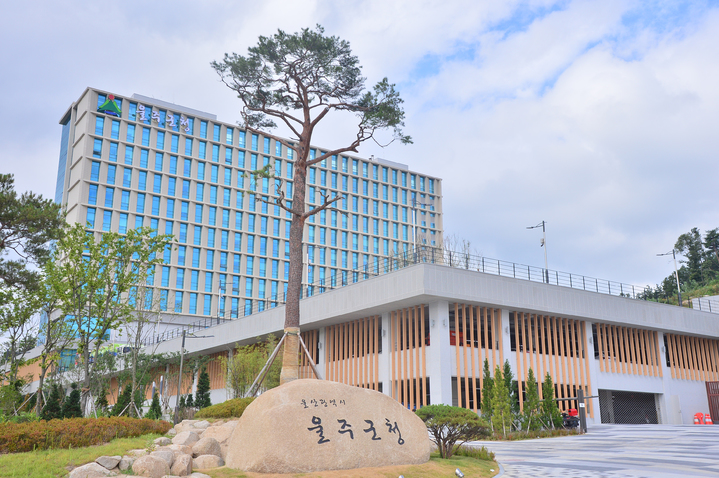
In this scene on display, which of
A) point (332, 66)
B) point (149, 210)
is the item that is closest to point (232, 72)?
point (332, 66)

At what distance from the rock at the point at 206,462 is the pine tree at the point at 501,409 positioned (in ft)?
47.6

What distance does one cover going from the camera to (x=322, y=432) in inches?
429

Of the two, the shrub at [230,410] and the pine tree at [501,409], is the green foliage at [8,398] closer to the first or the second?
the shrub at [230,410]

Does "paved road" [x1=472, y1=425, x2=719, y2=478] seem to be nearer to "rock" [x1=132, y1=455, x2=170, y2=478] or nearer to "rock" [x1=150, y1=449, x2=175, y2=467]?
"rock" [x1=150, y1=449, x2=175, y2=467]

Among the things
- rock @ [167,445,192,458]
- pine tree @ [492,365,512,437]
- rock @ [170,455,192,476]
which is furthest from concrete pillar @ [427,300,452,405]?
rock @ [170,455,192,476]

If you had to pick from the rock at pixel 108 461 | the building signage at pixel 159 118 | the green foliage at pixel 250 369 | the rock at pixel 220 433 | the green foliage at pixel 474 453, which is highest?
the building signage at pixel 159 118

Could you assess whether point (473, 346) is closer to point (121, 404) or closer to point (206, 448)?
point (206, 448)

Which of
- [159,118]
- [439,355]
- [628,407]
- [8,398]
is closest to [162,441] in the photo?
[439,355]

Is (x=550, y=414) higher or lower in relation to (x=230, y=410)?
lower

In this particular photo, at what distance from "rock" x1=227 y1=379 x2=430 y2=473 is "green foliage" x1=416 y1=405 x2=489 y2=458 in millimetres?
1166

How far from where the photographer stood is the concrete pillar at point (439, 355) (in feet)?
82.1

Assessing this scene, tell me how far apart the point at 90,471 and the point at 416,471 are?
5.63 m

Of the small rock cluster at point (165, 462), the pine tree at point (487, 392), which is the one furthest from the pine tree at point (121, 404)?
the small rock cluster at point (165, 462)

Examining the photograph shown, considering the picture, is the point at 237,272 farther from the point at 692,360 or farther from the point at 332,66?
the point at 332,66
